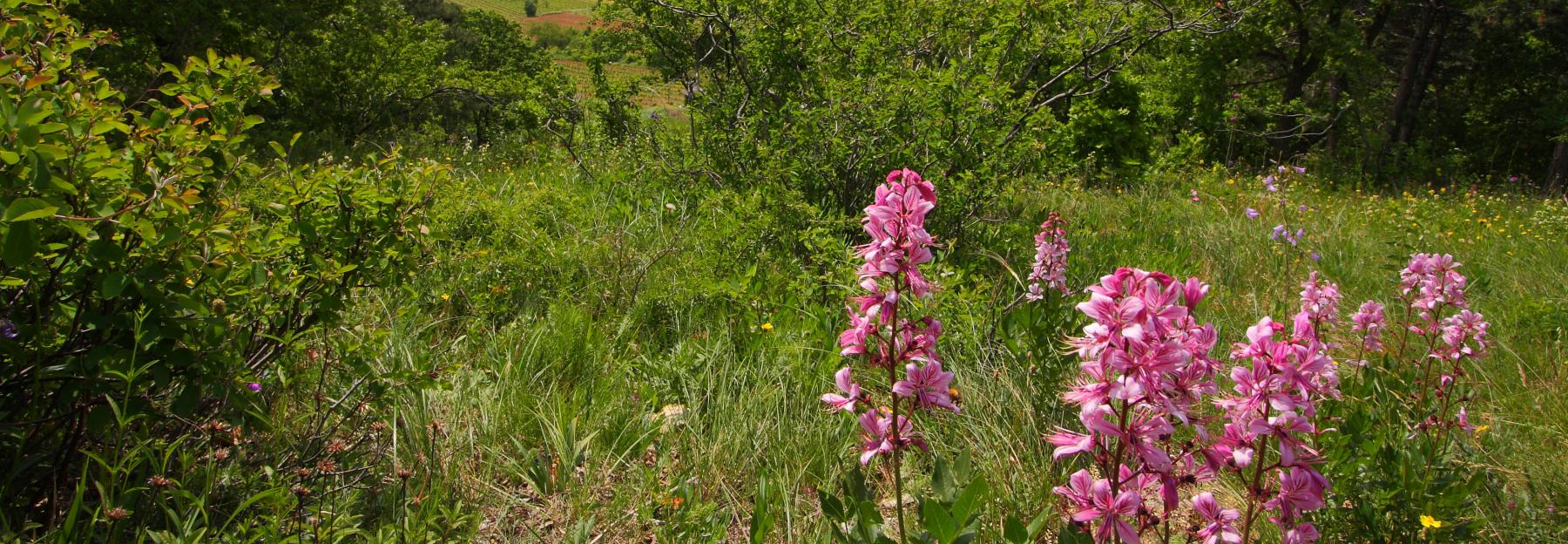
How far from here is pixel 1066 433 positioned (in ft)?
4.99

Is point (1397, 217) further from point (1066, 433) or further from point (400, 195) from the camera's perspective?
point (400, 195)

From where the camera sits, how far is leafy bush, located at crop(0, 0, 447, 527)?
171cm

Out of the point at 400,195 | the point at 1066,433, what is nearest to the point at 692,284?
the point at 400,195

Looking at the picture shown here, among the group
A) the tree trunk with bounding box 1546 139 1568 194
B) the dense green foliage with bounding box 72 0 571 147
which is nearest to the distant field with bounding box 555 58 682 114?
the dense green foliage with bounding box 72 0 571 147

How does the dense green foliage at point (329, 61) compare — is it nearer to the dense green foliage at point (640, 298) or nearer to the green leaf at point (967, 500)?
the dense green foliage at point (640, 298)

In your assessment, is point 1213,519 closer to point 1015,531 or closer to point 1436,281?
point 1015,531

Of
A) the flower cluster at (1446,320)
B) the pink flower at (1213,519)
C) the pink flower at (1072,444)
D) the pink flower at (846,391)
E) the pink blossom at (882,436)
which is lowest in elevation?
the flower cluster at (1446,320)

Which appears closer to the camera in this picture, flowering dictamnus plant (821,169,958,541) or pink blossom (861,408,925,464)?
flowering dictamnus plant (821,169,958,541)

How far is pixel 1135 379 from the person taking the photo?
131 cm

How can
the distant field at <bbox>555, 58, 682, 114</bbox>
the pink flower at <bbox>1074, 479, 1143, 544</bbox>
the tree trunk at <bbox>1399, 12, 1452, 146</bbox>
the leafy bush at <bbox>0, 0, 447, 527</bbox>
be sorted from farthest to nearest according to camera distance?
the tree trunk at <bbox>1399, 12, 1452, 146</bbox>, the distant field at <bbox>555, 58, 682, 114</bbox>, the leafy bush at <bbox>0, 0, 447, 527</bbox>, the pink flower at <bbox>1074, 479, 1143, 544</bbox>

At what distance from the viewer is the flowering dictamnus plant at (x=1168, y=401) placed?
1308 mm

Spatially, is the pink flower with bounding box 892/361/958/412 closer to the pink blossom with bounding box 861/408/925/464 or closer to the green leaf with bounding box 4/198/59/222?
the pink blossom with bounding box 861/408/925/464

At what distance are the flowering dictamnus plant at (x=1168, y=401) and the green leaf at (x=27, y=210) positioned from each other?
1.74 meters

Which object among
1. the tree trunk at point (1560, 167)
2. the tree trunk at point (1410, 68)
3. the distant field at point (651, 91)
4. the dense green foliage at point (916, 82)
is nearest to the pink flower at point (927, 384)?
the dense green foliage at point (916, 82)
